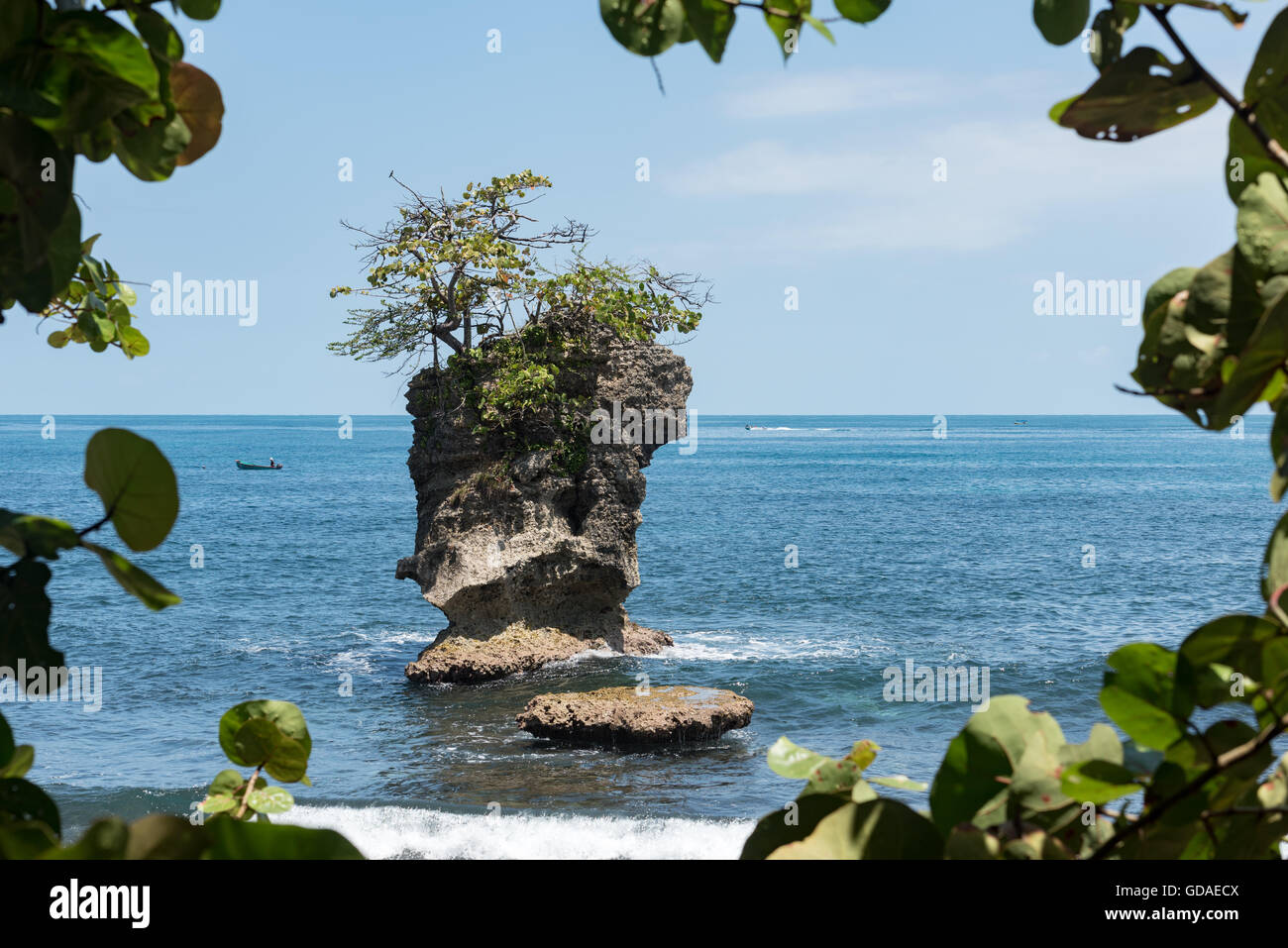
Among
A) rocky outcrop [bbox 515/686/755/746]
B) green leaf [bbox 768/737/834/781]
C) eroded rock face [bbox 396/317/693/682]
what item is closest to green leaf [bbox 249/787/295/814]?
green leaf [bbox 768/737/834/781]

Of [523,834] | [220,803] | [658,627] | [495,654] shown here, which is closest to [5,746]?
[220,803]

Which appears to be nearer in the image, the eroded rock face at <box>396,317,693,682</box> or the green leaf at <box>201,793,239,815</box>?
the green leaf at <box>201,793,239,815</box>

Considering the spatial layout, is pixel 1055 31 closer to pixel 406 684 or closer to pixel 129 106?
pixel 129 106

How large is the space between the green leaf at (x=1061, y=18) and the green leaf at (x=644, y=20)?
356 millimetres

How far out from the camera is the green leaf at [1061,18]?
949 mm

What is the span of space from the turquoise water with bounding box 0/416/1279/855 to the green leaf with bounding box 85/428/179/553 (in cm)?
1142

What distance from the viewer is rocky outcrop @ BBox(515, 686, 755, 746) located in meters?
14.1

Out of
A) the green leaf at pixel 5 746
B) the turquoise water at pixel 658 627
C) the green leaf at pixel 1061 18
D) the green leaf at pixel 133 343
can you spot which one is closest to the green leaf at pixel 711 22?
A: the green leaf at pixel 1061 18

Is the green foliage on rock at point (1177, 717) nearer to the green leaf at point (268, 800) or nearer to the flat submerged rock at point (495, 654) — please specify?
the green leaf at point (268, 800)

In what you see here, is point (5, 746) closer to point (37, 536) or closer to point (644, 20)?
point (37, 536)

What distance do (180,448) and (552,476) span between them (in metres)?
115

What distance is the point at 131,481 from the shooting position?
0.75 m

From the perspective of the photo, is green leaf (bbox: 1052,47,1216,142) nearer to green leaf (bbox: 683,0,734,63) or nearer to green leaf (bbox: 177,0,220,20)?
green leaf (bbox: 683,0,734,63)

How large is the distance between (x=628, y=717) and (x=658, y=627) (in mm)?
10656
